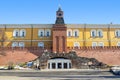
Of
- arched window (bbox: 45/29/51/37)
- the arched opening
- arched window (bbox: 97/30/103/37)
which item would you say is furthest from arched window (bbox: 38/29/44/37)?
arched window (bbox: 97/30/103/37)

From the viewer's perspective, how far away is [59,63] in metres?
51.5

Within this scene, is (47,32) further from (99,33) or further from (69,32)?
(99,33)

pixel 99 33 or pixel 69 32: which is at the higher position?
pixel 69 32

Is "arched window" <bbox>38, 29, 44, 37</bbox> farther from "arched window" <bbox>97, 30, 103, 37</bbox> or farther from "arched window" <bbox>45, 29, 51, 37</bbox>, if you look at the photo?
"arched window" <bbox>97, 30, 103, 37</bbox>

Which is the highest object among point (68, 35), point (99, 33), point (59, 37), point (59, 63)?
point (99, 33)

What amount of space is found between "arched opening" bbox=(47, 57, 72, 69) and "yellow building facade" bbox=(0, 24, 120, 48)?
26.2ft

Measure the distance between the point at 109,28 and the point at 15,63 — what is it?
22619 mm

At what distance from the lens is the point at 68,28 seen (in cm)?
6003

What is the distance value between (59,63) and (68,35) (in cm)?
1023

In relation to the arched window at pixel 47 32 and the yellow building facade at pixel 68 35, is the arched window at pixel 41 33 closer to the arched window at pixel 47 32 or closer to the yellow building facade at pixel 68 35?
the yellow building facade at pixel 68 35

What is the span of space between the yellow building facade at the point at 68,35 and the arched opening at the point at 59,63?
7.97 m

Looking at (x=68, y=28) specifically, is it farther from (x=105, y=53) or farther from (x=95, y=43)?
(x=105, y=53)

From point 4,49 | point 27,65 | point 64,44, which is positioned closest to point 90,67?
point 64,44

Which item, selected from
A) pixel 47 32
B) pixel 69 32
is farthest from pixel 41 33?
pixel 69 32
